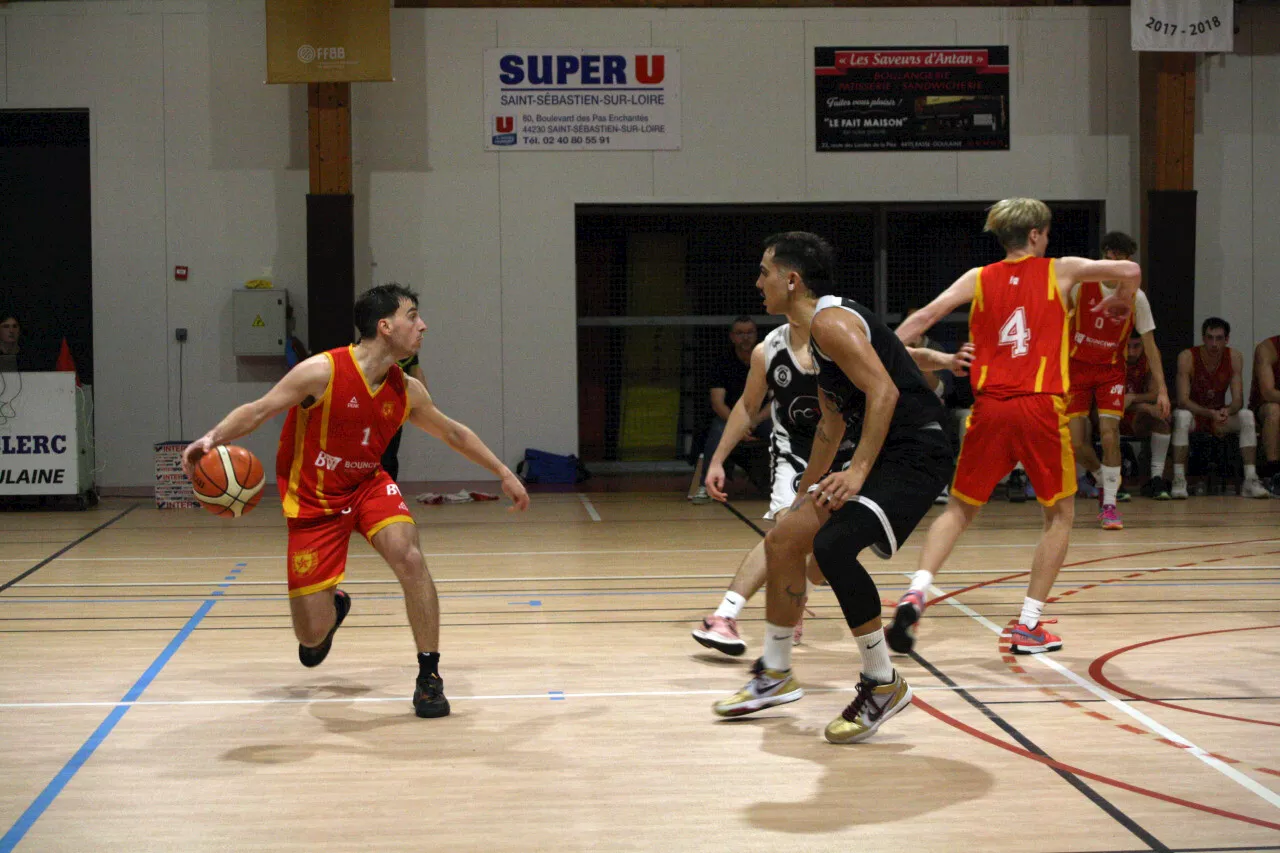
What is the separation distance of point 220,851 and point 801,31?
10.9 metres

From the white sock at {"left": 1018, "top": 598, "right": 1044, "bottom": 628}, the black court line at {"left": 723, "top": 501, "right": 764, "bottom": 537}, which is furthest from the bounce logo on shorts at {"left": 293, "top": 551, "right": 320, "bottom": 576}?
the black court line at {"left": 723, "top": 501, "right": 764, "bottom": 537}

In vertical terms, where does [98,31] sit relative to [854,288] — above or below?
above

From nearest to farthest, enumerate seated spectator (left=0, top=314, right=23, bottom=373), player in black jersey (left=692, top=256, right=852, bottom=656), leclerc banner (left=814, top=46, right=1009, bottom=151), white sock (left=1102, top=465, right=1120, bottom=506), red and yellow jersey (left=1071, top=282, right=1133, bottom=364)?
player in black jersey (left=692, top=256, right=852, bottom=656), red and yellow jersey (left=1071, top=282, right=1133, bottom=364), white sock (left=1102, top=465, right=1120, bottom=506), seated spectator (left=0, top=314, right=23, bottom=373), leclerc banner (left=814, top=46, right=1009, bottom=151)

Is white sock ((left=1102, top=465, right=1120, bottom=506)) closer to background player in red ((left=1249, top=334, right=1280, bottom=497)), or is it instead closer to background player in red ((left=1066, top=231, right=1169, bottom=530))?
→ background player in red ((left=1066, top=231, right=1169, bottom=530))

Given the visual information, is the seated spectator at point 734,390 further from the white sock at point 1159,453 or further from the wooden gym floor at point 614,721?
the white sock at point 1159,453

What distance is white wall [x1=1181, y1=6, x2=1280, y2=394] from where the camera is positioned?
41.7ft

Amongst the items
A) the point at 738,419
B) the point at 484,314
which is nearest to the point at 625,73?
the point at 484,314

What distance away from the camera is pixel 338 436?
15.3 feet

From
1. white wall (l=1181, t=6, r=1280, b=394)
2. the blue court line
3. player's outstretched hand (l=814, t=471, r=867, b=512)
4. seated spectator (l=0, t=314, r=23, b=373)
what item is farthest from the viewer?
white wall (l=1181, t=6, r=1280, b=394)

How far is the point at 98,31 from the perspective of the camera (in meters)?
12.2

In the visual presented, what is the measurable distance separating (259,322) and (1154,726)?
31.4 ft

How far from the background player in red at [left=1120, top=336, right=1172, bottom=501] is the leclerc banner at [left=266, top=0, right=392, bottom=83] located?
6732 mm

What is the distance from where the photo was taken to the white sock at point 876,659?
399 cm

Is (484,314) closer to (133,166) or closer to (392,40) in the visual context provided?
(392,40)
